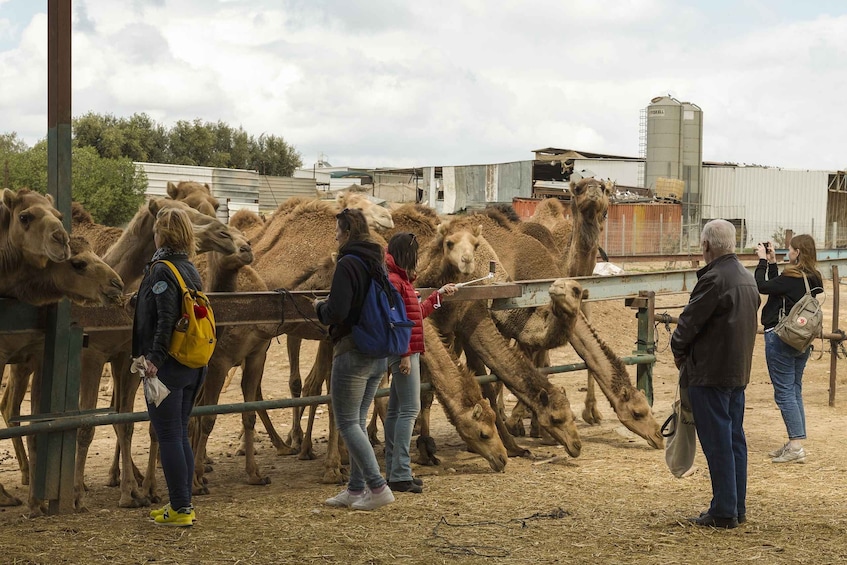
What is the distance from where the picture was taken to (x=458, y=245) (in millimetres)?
8789

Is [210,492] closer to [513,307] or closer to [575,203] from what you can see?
[513,307]

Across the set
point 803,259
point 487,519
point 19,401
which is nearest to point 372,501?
point 487,519

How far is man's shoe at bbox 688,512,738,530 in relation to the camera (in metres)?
5.94

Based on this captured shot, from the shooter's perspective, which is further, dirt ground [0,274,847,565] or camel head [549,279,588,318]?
camel head [549,279,588,318]

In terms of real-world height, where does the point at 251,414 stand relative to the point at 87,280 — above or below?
below

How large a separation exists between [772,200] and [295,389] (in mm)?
40259

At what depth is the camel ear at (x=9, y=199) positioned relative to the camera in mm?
6137

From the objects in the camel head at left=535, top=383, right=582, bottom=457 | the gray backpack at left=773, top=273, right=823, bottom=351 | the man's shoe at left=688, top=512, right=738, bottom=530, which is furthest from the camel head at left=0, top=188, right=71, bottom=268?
the gray backpack at left=773, top=273, right=823, bottom=351

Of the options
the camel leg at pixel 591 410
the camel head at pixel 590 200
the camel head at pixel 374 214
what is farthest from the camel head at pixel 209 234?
the camel head at pixel 590 200

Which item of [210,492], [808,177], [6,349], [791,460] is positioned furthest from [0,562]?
[808,177]

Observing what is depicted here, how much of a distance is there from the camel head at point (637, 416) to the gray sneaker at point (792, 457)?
3.65 feet

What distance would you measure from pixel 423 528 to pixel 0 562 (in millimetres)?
2320

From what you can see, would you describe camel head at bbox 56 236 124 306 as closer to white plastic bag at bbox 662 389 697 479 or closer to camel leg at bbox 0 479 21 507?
camel leg at bbox 0 479 21 507

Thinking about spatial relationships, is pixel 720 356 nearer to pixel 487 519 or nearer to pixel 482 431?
pixel 487 519
